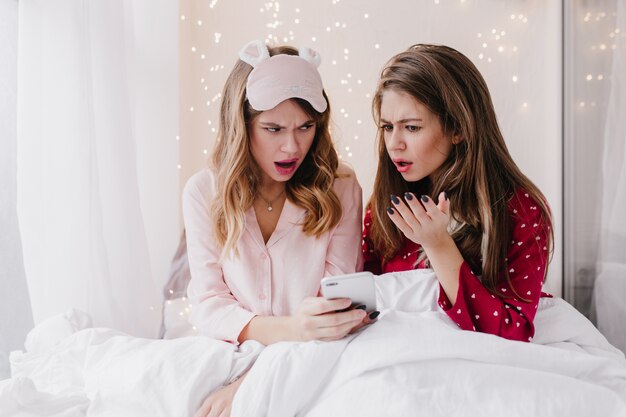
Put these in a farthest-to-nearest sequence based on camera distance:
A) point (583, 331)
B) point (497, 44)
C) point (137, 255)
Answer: point (497, 44)
point (137, 255)
point (583, 331)

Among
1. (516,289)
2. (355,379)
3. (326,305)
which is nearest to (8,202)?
(326,305)

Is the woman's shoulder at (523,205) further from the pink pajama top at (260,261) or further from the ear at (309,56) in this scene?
the ear at (309,56)

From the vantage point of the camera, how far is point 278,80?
4.57 ft

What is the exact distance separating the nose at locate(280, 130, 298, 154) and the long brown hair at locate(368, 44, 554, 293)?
0.28 m

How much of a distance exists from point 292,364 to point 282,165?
1.81 feet

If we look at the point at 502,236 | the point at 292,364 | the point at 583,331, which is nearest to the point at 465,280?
the point at 502,236

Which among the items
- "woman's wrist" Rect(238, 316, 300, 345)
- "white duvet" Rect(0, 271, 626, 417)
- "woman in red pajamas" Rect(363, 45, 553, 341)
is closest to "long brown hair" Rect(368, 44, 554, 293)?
"woman in red pajamas" Rect(363, 45, 553, 341)

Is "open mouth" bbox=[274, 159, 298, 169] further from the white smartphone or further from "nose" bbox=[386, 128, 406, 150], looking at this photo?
the white smartphone

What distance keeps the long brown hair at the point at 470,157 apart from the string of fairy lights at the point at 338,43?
0.84 metres

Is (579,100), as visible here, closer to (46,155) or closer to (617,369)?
(617,369)

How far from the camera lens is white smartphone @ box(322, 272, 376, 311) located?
3.78ft

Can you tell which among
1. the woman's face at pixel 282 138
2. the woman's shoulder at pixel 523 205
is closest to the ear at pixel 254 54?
the woman's face at pixel 282 138

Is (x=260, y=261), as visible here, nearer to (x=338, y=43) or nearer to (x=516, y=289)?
(x=516, y=289)

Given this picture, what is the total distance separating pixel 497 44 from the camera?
2.25m
